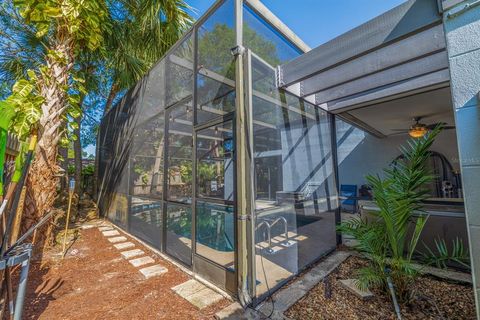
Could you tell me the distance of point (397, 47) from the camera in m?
2.41

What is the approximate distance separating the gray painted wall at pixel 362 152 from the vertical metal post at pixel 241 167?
5905 millimetres

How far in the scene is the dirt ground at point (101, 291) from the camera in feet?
7.75

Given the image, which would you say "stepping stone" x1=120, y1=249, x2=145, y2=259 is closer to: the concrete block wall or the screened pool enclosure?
the screened pool enclosure

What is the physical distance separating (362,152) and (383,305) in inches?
278

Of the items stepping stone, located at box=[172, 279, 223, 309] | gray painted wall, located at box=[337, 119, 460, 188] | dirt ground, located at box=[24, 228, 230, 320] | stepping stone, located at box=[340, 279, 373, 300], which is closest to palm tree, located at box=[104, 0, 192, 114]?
dirt ground, located at box=[24, 228, 230, 320]

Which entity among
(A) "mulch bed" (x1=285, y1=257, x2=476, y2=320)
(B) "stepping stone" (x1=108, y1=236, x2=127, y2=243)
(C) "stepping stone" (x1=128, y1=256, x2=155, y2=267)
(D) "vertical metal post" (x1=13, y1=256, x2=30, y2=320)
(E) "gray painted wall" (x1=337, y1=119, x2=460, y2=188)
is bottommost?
(A) "mulch bed" (x1=285, y1=257, x2=476, y2=320)

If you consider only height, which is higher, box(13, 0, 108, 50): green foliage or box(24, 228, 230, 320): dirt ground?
box(13, 0, 108, 50): green foliage

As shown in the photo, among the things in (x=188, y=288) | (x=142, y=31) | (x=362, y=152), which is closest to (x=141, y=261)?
(x=188, y=288)

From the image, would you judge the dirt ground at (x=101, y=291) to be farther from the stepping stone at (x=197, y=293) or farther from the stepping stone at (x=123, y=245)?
the stepping stone at (x=123, y=245)

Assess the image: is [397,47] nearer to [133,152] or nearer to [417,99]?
[417,99]

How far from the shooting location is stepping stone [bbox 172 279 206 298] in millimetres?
2739

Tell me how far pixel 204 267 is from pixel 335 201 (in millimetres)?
2830

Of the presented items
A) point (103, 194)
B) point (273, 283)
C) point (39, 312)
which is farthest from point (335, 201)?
point (103, 194)

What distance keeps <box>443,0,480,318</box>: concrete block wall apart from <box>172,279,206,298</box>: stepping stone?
2.68 meters
